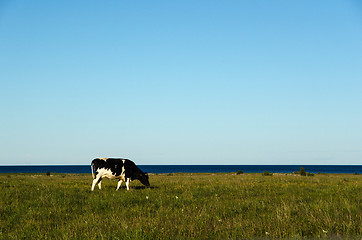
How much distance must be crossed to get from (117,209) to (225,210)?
4202mm

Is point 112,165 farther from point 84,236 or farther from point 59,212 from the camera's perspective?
point 84,236

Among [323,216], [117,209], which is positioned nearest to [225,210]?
[323,216]

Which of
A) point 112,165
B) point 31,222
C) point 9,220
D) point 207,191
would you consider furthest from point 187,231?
point 112,165

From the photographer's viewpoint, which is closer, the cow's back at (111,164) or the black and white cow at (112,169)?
the black and white cow at (112,169)

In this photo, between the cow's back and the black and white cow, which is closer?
the black and white cow

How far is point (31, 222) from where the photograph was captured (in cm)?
977

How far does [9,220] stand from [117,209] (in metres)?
3.70

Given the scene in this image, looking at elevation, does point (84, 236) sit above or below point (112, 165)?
below

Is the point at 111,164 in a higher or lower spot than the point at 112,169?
higher

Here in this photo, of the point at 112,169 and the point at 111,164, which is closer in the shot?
the point at 112,169

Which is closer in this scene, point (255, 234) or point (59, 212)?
point (255, 234)

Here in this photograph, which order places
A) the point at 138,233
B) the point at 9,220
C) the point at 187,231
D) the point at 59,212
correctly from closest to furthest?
the point at 138,233, the point at 187,231, the point at 9,220, the point at 59,212

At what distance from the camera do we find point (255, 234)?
28.2ft

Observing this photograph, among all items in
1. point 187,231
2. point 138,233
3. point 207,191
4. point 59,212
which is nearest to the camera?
point 138,233
